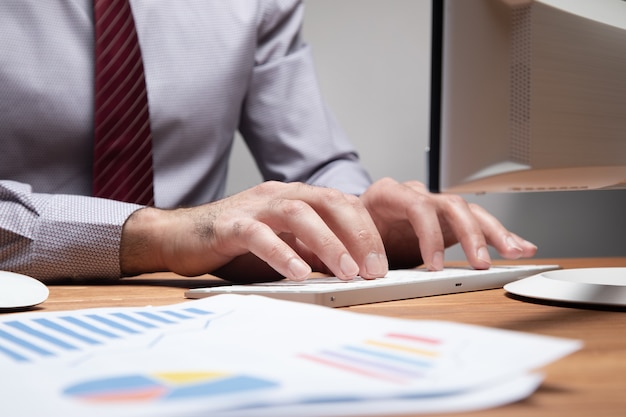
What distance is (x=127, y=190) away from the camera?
1.02 m

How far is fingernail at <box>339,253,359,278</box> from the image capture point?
58cm

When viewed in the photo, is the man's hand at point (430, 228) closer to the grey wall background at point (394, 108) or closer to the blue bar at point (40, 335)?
the blue bar at point (40, 335)

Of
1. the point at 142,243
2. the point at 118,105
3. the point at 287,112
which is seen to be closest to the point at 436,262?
the point at 142,243

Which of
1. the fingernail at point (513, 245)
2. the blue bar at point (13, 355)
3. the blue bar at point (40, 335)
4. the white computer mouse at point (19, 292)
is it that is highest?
the fingernail at point (513, 245)

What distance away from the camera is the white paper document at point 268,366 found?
236 mm

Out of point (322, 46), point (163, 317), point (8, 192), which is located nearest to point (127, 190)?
point (8, 192)

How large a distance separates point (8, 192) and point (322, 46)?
1.25 m

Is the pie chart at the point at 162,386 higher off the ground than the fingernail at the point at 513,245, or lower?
lower

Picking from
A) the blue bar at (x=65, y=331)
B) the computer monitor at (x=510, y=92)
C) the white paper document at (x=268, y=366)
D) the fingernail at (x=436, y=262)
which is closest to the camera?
the white paper document at (x=268, y=366)

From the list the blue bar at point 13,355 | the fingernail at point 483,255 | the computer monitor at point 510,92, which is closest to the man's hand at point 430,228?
the fingernail at point 483,255

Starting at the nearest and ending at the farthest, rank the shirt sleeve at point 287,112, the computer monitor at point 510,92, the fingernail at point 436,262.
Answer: the computer monitor at point 510,92 < the fingernail at point 436,262 < the shirt sleeve at point 287,112

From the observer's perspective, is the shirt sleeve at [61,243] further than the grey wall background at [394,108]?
No

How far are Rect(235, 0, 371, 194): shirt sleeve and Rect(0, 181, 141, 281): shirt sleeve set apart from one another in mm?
563

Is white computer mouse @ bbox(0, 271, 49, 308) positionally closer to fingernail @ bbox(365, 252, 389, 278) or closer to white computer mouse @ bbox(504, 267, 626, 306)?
fingernail @ bbox(365, 252, 389, 278)
